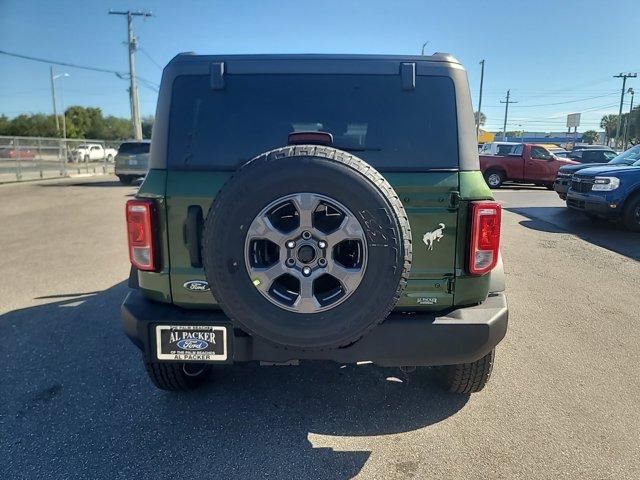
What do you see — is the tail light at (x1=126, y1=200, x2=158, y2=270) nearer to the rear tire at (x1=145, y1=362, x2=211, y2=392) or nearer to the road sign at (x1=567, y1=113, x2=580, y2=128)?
the rear tire at (x1=145, y1=362, x2=211, y2=392)

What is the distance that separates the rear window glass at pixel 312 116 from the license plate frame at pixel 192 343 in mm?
867

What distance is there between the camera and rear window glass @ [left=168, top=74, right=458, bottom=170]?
2.53 meters

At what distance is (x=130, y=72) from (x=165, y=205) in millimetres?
36458

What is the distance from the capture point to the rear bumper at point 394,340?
2389 millimetres

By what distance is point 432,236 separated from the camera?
2467 mm

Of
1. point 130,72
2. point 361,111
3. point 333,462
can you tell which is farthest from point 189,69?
point 130,72

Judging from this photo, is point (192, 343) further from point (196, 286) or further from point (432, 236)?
point (432, 236)

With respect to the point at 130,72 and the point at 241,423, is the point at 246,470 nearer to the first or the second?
the point at 241,423

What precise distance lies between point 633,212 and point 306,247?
9.15m

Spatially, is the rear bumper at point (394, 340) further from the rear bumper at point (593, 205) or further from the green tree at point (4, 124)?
the green tree at point (4, 124)

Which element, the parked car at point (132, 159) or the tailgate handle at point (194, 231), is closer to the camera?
the tailgate handle at point (194, 231)

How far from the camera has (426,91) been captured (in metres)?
2.56

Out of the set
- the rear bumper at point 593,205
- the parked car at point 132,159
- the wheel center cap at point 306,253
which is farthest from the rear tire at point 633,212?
the parked car at point 132,159

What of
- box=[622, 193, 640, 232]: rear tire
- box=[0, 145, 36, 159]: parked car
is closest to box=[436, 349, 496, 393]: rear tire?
box=[622, 193, 640, 232]: rear tire
